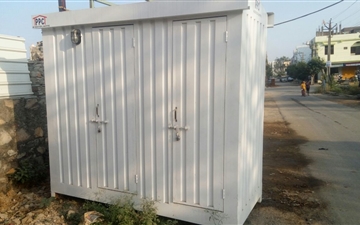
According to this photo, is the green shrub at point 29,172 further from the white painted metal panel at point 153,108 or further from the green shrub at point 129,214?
the white painted metal panel at point 153,108

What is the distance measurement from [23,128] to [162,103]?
9.34 ft

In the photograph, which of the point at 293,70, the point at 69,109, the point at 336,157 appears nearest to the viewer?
the point at 69,109

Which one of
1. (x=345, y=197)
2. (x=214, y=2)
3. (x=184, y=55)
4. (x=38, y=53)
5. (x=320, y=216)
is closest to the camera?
(x=214, y=2)

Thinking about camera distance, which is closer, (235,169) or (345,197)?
(235,169)

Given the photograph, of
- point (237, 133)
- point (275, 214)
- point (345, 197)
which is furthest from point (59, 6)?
point (345, 197)

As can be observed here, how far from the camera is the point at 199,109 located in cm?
346

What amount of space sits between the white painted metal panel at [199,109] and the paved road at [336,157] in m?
1.96

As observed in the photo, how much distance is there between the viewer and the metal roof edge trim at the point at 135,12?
3217 millimetres

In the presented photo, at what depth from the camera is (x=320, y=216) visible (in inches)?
162

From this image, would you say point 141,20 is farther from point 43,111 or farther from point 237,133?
point 43,111

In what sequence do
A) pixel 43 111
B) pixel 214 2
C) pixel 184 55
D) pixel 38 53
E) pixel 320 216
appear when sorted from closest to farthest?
1. pixel 214 2
2. pixel 184 55
3. pixel 320 216
4. pixel 43 111
5. pixel 38 53

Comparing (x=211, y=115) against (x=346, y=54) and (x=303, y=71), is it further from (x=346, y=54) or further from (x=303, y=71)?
(x=346, y=54)

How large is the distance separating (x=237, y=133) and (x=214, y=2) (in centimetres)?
142

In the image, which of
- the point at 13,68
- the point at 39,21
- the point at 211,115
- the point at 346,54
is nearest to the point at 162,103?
the point at 211,115
